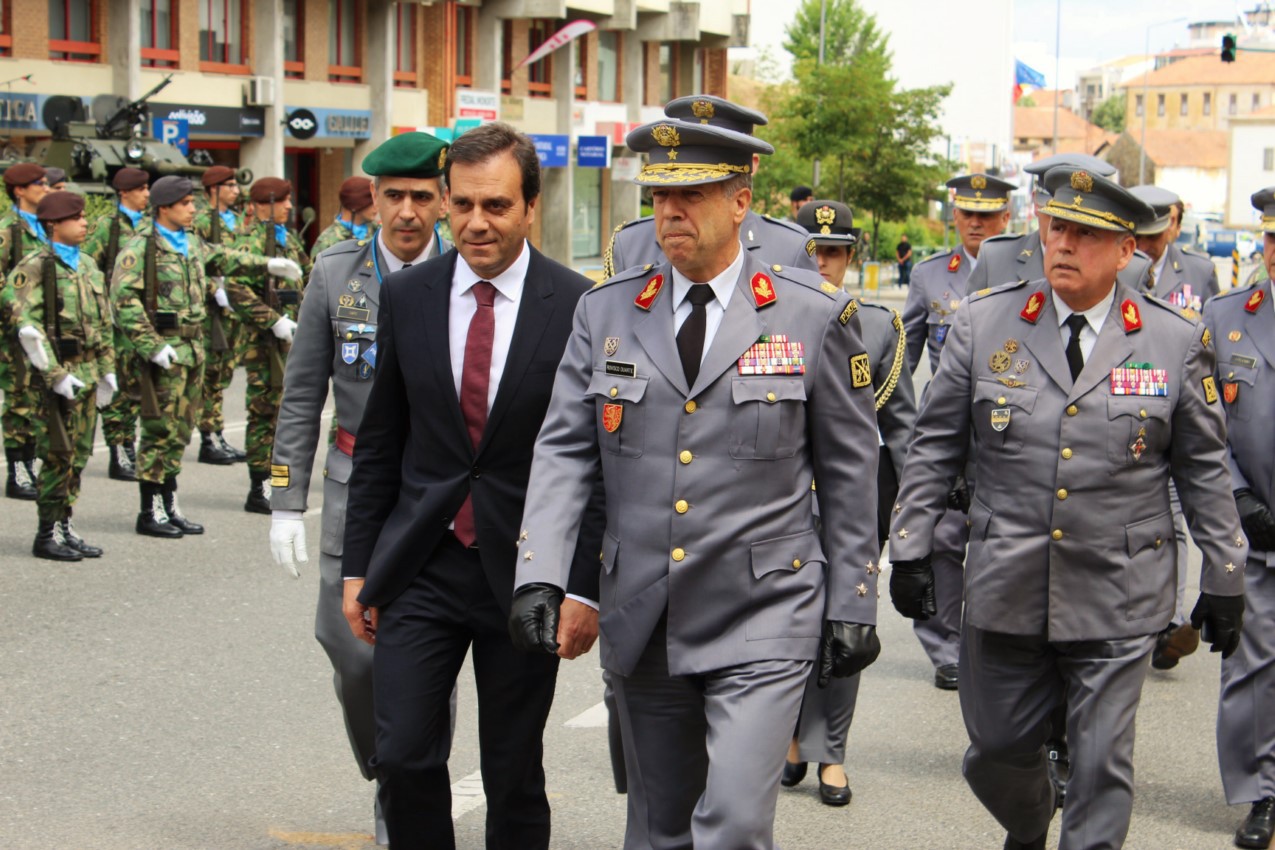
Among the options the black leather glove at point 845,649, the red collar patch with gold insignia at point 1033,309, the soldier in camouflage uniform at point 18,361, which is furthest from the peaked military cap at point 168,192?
the black leather glove at point 845,649

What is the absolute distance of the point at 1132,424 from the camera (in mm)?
5109

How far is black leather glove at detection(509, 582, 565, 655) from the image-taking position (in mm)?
4309

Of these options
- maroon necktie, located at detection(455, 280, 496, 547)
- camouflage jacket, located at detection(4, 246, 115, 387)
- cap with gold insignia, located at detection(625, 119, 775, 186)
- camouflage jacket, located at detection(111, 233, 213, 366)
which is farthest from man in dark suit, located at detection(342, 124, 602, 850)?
camouflage jacket, located at detection(111, 233, 213, 366)

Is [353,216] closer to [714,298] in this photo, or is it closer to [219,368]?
[219,368]

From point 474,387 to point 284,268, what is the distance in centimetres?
919

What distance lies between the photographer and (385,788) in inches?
186

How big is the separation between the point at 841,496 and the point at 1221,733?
2.59m

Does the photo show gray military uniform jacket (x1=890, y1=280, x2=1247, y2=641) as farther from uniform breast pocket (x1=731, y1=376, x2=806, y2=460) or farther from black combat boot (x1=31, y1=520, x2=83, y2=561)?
black combat boot (x1=31, y1=520, x2=83, y2=561)

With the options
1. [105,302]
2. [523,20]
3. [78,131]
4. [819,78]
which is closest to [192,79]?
[78,131]

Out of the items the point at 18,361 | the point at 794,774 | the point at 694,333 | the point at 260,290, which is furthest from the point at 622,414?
the point at 260,290

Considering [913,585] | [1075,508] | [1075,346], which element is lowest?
[913,585]

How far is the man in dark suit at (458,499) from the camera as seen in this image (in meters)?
4.73

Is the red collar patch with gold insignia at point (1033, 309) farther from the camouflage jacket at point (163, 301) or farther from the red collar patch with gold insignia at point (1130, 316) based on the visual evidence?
the camouflage jacket at point (163, 301)

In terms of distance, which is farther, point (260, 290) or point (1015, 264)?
point (260, 290)
